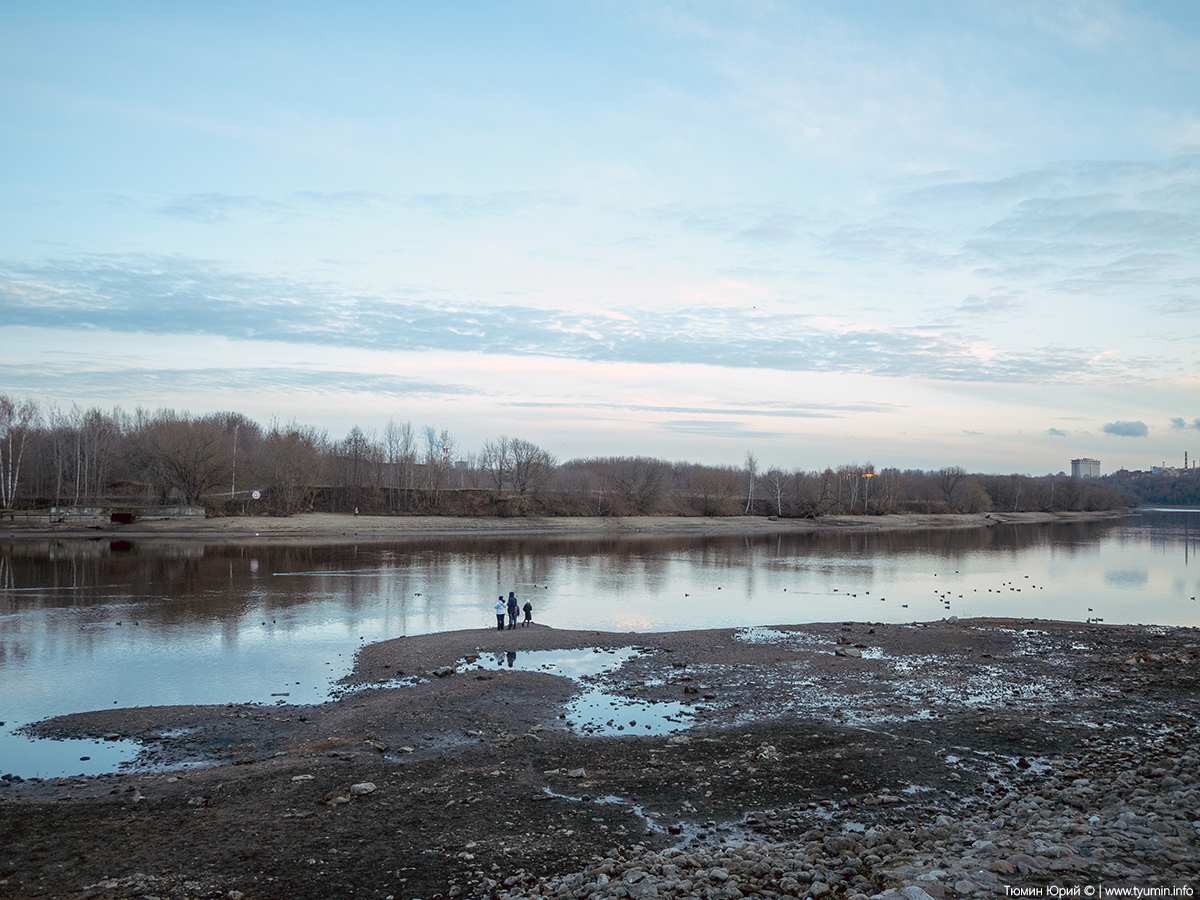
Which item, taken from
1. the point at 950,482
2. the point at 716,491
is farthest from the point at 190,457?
the point at 950,482

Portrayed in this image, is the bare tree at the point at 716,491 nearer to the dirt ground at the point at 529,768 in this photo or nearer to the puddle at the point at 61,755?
the dirt ground at the point at 529,768

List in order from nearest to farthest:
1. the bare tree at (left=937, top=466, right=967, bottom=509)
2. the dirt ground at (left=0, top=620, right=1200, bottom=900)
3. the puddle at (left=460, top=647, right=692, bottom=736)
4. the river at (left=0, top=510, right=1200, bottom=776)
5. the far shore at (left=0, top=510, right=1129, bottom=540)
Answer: the dirt ground at (left=0, top=620, right=1200, bottom=900), the puddle at (left=460, top=647, right=692, bottom=736), the river at (left=0, top=510, right=1200, bottom=776), the far shore at (left=0, top=510, right=1129, bottom=540), the bare tree at (left=937, top=466, right=967, bottom=509)

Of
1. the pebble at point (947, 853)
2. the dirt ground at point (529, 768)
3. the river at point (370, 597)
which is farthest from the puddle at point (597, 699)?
the pebble at point (947, 853)

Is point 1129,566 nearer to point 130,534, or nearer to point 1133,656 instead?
point 1133,656

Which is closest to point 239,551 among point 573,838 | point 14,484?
point 14,484

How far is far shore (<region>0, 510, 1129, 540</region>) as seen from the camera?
67938mm

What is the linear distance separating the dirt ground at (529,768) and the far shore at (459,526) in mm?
57131

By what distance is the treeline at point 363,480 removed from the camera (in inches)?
3164

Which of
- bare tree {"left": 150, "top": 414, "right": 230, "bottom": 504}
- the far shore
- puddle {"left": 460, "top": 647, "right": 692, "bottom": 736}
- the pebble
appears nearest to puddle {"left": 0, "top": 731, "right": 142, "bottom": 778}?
puddle {"left": 460, "top": 647, "right": 692, "bottom": 736}

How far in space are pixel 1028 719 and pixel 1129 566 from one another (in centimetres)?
5099

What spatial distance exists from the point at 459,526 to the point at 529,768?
73.2m

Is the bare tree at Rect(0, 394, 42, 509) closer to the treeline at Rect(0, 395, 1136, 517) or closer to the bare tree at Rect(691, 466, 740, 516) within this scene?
the treeline at Rect(0, 395, 1136, 517)

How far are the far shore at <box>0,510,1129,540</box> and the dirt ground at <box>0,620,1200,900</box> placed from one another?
57131 millimetres

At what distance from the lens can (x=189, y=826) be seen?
10.3m
